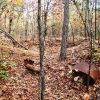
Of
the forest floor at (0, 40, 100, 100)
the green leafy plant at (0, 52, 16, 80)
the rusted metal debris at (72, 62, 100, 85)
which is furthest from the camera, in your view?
the rusted metal debris at (72, 62, 100, 85)

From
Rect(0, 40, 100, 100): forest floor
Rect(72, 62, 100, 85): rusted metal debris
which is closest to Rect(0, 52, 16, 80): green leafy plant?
Rect(0, 40, 100, 100): forest floor

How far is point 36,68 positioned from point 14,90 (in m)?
2.50

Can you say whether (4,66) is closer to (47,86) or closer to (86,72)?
(47,86)

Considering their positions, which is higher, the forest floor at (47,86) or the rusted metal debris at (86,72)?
the rusted metal debris at (86,72)

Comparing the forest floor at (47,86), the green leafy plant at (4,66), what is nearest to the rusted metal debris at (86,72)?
the forest floor at (47,86)

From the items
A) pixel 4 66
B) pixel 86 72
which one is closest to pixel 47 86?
pixel 86 72

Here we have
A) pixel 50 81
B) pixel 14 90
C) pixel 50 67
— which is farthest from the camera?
pixel 50 67

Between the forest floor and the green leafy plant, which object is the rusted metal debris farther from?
the green leafy plant

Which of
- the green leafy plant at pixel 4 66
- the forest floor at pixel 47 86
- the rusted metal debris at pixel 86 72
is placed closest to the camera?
the forest floor at pixel 47 86

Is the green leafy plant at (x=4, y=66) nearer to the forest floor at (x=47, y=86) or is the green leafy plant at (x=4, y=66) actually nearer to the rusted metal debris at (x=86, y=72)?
the forest floor at (x=47, y=86)

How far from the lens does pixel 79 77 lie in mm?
10742

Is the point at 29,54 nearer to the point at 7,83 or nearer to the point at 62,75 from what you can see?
the point at 62,75

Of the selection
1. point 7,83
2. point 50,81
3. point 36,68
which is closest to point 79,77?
point 50,81

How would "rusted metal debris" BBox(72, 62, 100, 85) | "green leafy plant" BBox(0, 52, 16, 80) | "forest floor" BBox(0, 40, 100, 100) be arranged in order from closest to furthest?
"forest floor" BBox(0, 40, 100, 100)
"green leafy plant" BBox(0, 52, 16, 80)
"rusted metal debris" BBox(72, 62, 100, 85)
